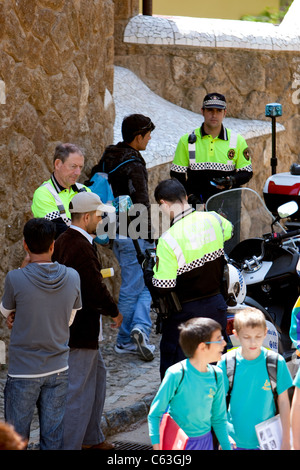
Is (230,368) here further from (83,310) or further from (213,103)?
(213,103)

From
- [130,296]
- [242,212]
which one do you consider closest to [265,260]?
[242,212]

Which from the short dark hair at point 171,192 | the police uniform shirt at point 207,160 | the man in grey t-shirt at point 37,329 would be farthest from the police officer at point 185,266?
the police uniform shirt at point 207,160

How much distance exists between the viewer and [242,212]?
6102mm

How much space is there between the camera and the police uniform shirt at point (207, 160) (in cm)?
733

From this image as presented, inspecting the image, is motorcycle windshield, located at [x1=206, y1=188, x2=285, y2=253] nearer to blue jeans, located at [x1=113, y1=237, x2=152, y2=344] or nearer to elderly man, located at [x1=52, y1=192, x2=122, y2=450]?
blue jeans, located at [x1=113, y1=237, x2=152, y2=344]

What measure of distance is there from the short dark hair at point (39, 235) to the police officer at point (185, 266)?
2.42 feet

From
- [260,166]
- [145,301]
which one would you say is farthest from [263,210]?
[260,166]

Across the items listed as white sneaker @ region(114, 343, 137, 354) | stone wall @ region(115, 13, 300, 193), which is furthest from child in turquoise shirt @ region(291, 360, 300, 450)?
stone wall @ region(115, 13, 300, 193)

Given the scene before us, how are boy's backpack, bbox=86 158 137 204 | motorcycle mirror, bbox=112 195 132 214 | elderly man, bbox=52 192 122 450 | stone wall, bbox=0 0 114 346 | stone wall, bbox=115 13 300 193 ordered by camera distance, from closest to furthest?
elderly man, bbox=52 192 122 450 → stone wall, bbox=0 0 114 346 → motorcycle mirror, bbox=112 195 132 214 → boy's backpack, bbox=86 158 137 204 → stone wall, bbox=115 13 300 193

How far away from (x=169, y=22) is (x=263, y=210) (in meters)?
4.99

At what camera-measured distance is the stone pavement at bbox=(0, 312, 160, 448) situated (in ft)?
18.5

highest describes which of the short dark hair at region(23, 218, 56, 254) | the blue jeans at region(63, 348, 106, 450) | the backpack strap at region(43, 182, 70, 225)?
→ the short dark hair at region(23, 218, 56, 254)

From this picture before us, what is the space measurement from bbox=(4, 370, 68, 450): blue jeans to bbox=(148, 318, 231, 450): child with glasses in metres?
0.71

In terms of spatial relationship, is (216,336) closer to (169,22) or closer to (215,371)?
(215,371)
